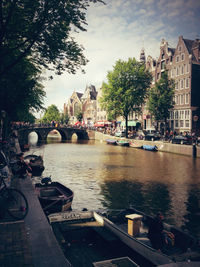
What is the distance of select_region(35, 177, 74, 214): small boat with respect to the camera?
13.5m

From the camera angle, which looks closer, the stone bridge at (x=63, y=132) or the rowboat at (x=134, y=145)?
the rowboat at (x=134, y=145)

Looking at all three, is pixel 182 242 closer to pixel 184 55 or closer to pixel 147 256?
pixel 147 256

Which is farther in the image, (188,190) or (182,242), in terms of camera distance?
(188,190)

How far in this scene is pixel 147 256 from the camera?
784 cm

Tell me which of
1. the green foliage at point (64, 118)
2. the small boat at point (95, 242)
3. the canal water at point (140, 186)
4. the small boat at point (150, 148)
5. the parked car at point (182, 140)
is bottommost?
the canal water at point (140, 186)

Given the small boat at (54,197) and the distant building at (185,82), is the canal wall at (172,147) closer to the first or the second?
the distant building at (185,82)

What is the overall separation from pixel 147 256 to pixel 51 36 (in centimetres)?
1277

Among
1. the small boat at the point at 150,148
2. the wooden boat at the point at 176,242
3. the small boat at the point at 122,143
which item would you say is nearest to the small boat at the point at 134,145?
the small boat at the point at 122,143

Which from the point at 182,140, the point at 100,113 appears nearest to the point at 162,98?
the point at 182,140

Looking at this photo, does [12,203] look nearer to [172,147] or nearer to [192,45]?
[172,147]

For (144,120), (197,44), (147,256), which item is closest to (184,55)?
(197,44)

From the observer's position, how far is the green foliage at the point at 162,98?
5294 cm

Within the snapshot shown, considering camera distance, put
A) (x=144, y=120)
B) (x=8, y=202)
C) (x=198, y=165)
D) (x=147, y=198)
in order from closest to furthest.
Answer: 1. (x=8, y=202)
2. (x=147, y=198)
3. (x=198, y=165)
4. (x=144, y=120)

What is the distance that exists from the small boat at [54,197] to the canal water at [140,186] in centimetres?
151
